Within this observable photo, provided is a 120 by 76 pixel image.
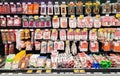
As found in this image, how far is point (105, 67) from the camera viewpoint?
11.1ft

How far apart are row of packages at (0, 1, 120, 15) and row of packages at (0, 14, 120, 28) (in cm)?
12

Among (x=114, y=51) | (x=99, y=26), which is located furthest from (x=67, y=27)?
(x=114, y=51)

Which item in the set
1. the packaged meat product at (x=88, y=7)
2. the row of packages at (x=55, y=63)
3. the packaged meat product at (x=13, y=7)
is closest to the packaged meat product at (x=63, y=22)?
the packaged meat product at (x=88, y=7)

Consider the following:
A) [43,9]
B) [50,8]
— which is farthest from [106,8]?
[43,9]

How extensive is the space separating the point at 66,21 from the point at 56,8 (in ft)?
1.19

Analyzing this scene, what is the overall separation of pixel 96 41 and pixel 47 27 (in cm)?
116

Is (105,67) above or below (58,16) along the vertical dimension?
below

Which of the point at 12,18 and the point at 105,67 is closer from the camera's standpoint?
the point at 105,67

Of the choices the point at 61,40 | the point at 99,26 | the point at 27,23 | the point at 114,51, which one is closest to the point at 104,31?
the point at 99,26

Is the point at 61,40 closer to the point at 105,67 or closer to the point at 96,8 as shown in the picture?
the point at 96,8

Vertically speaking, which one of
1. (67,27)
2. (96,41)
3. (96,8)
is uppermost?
(96,8)

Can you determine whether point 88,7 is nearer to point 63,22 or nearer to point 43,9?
point 63,22

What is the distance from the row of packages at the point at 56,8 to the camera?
5125 mm

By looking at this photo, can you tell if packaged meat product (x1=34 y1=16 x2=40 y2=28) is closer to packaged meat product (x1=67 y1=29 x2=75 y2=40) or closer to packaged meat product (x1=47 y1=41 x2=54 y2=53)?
packaged meat product (x1=47 y1=41 x2=54 y2=53)
